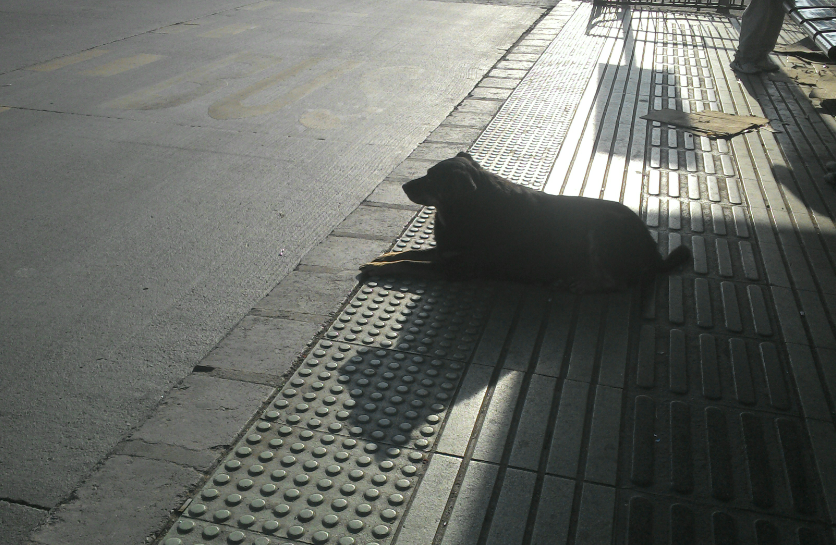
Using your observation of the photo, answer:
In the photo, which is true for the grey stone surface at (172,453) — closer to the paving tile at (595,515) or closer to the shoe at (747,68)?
the paving tile at (595,515)

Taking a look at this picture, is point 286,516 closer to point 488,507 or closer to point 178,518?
point 178,518

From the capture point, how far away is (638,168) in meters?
6.18

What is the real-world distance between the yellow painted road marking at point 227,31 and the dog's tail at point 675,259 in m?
8.86

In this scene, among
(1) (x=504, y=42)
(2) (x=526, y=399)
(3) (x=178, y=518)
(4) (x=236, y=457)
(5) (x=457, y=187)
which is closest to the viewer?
(3) (x=178, y=518)

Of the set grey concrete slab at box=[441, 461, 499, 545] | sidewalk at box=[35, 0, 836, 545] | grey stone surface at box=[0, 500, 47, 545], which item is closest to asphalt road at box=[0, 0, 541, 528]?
grey stone surface at box=[0, 500, 47, 545]

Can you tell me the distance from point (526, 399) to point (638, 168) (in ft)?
11.5

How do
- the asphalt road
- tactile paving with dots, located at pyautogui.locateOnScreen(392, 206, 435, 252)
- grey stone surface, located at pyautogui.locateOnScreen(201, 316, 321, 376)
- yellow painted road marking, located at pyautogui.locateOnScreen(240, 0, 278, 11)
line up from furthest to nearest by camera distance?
yellow painted road marking, located at pyautogui.locateOnScreen(240, 0, 278, 11) → tactile paving with dots, located at pyautogui.locateOnScreen(392, 206, 435, 252) → grey stone surface, located at pyautogui.locateOnScreen(201, 316, 321, 376) → the asphalt road

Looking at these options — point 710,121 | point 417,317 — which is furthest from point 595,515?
point 710,121

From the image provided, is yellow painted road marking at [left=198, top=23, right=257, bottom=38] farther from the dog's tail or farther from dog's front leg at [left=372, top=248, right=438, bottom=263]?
the dog's tail

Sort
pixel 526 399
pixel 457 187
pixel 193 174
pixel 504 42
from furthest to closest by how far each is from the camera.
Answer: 1. pixel 504 42
2. pixel 193 174
3. pixel 457 187
4. pixel 526 399

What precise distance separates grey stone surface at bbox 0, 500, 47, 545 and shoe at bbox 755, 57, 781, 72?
9.77 meters

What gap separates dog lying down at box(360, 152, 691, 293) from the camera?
4.27 meters

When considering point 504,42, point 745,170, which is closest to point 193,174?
point 745,170

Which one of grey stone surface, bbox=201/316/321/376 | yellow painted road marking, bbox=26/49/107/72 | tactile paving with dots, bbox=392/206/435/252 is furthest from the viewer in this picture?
yellow painted road marking, bbox=26/49/107/72
